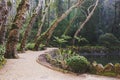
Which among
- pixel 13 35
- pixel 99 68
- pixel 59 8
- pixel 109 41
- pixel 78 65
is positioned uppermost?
pixel 59 8

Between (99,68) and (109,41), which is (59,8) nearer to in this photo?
(109,41)

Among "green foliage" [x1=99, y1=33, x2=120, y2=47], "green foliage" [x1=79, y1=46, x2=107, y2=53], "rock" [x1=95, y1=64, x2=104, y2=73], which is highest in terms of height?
"rock" [x1=95, y1=64, x2=104, y2=73]

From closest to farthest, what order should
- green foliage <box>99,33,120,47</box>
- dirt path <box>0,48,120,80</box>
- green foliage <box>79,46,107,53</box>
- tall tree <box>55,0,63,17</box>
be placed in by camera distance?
dirt path <box>0,48,120,80</box> → green foliage <box>79,46,107,53</box> → green foliage <box>99,33,120,47</box> → tall tree <box>55,0,63,17</box>

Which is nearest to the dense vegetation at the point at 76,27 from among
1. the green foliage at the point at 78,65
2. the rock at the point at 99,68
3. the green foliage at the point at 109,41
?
the green foliage at the point at 109,41

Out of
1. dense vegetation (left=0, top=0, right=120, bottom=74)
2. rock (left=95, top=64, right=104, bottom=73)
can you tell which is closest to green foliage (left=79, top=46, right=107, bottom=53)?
dense vegetation (left=0, top=0, right=120, bottom=74)

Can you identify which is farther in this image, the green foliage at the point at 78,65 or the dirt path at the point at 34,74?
the green foliage at the point at 78,65

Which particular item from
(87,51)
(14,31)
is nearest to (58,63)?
(14,31)

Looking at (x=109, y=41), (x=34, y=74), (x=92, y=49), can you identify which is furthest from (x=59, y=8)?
(x=34, y=74)

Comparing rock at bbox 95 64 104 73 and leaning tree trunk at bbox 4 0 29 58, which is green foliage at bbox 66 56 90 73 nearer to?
rock at bbox 95 64 104 73

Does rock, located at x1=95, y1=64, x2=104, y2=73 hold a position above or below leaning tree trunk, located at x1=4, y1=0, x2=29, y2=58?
below

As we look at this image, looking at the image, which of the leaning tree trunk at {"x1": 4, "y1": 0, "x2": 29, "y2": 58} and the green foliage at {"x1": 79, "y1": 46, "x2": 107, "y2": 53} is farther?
the green foliage at {"x1": 79, "y1": 46, "x2": 107, "y2": 53}

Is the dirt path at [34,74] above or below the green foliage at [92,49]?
above

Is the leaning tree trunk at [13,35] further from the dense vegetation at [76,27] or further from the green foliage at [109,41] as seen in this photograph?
the green foliage at [109,41]

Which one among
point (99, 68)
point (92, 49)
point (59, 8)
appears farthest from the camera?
point (59, 8)
